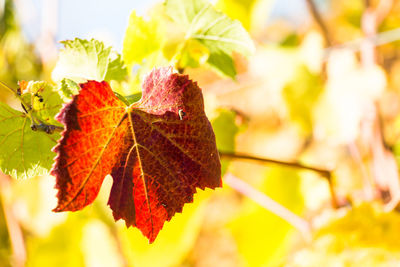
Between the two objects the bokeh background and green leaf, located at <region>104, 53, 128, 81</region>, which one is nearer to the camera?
green leaf, located at <region>104, 53, 128, 81</region>

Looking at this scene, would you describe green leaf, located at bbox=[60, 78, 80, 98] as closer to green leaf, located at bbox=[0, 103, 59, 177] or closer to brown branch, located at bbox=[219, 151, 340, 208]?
green leaf, located at bbox=[0, 103, 59, 177]

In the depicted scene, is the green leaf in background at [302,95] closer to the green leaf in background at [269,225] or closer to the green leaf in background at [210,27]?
the green leaf in background at [269,225]

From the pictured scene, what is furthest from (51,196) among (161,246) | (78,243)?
(161,246)

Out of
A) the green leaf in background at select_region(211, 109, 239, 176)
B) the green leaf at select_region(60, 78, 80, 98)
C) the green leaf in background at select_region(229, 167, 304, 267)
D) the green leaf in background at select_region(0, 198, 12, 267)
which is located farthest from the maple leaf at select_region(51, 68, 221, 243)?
the green leaf in background at select_region(0, 198, 12, 267)

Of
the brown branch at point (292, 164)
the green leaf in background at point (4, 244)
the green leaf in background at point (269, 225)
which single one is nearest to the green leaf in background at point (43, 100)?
the brown branch at point (292, 164)

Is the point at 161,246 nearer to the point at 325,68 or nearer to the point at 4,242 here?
the point at 325,68

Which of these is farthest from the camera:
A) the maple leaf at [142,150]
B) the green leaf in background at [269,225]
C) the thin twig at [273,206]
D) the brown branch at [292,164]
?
the green leaf in background at [269,225]
